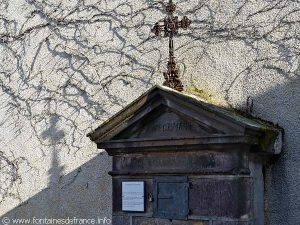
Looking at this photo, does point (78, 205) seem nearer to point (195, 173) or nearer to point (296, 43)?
point (195, 173)

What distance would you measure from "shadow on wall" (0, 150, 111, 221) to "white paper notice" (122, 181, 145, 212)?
101cm

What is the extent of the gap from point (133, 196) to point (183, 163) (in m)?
0.59

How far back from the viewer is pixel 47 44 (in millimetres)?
6840

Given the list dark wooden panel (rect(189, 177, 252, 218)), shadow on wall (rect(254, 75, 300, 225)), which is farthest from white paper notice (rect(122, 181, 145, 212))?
Result: shadow on wall (rect(254, 75, 300, 225))

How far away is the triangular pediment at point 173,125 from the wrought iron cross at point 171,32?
2.19ft

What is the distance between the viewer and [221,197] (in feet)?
15.2

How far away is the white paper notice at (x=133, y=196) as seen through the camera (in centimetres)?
503

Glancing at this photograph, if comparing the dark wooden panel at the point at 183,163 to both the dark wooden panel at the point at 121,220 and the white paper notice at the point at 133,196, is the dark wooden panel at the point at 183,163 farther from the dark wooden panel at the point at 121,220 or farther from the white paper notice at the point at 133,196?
the dark wooden panel at the point at 121,220

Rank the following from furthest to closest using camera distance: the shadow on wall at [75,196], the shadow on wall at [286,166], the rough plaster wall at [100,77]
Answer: the shadow on wall at [75,196] → the rough plaster wall at [100,77] → the shadow on wall at [286,166]

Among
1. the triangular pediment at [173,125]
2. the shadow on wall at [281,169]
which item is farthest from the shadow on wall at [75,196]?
the triangular pediment at [173,125]

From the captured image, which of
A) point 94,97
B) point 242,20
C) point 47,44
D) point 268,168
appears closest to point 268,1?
point 242,20

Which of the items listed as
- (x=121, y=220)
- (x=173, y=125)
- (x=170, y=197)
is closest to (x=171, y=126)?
(x=173, y=125)

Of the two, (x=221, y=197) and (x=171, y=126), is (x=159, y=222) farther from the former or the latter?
(x=171, y=126)

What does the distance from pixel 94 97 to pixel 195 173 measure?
80.2 inches
